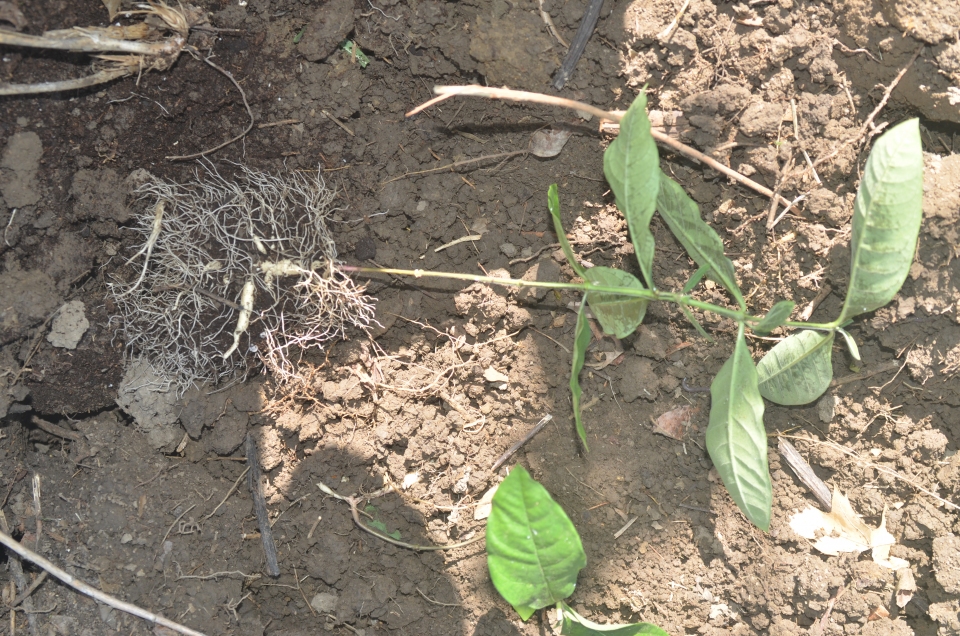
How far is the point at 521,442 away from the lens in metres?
1.81

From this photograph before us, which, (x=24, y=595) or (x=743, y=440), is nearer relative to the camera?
(x=743, y=440)

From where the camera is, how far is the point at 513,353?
185cm

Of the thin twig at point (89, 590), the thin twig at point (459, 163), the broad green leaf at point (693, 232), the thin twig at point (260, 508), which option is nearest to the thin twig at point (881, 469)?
the broad green leaf at point (693, 232)

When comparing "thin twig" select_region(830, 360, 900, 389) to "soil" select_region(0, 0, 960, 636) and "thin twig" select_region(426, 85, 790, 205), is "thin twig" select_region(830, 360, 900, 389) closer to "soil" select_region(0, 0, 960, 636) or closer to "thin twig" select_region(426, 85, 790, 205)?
"soil" select_region(0, 0, 960, 636)

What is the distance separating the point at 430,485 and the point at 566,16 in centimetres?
137

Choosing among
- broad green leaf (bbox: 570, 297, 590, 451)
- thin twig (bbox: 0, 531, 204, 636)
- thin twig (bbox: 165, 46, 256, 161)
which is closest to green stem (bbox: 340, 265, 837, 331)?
broad green leaf (bbox: 570, 297, 590, 451)

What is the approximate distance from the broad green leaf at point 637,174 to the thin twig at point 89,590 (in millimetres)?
1575

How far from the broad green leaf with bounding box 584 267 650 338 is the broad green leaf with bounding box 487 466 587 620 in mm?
484

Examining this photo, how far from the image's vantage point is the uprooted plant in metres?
1.57

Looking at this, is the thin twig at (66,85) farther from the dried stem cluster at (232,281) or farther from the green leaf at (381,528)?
the green leaf at (381,528)

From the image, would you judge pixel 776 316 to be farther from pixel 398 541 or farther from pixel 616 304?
pixel 398 541

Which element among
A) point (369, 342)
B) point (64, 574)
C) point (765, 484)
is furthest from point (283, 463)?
point (765, 484)

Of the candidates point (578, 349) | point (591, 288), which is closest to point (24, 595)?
point (578, 349)

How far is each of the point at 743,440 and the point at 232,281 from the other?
57.7 inches
